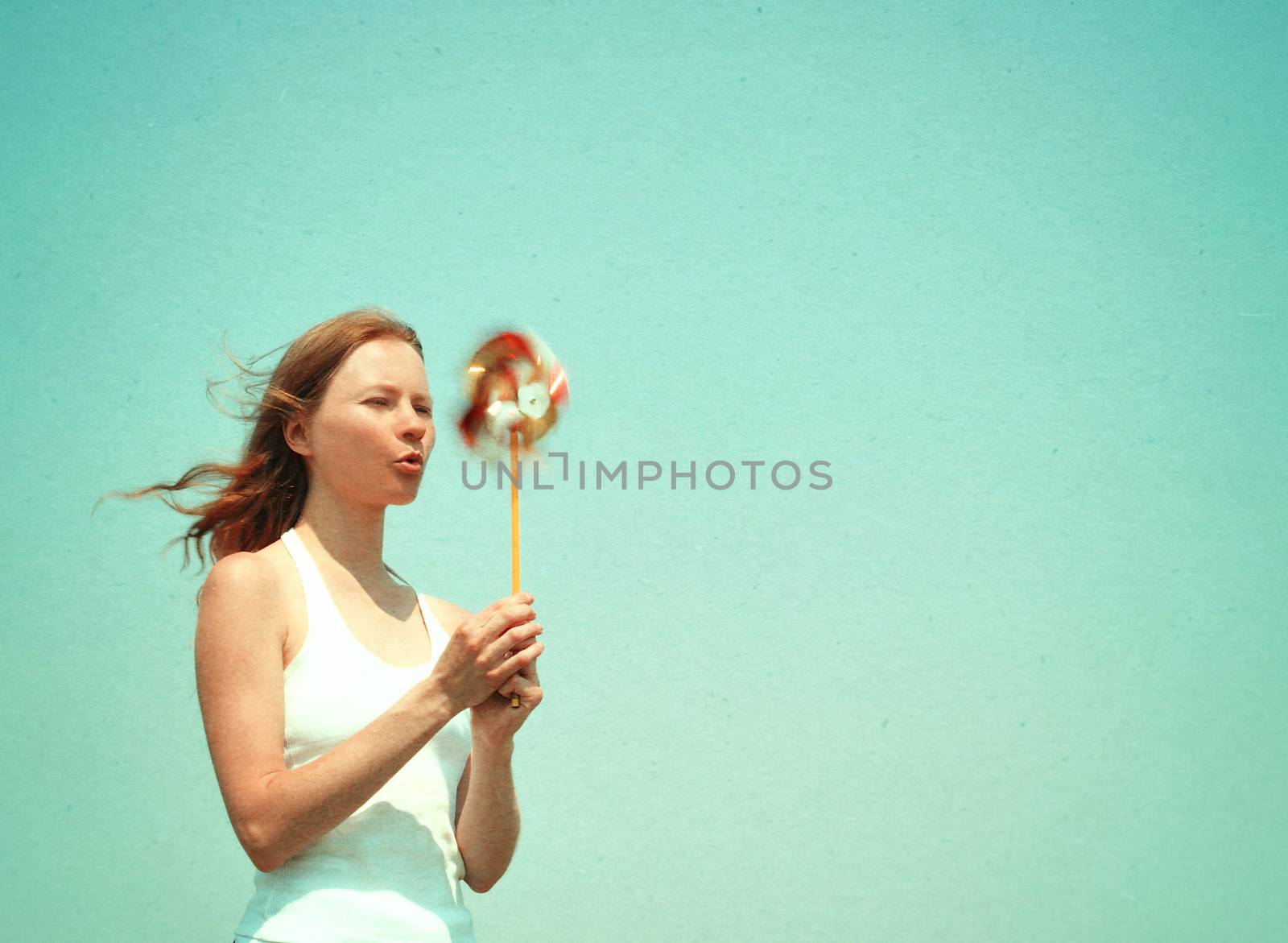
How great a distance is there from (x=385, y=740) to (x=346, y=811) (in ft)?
0.26

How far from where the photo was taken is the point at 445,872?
1.33 m

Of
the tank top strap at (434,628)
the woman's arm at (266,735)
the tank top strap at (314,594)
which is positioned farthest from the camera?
the tank top strap at (434,628)

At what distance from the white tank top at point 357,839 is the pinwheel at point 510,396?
28 centimetres

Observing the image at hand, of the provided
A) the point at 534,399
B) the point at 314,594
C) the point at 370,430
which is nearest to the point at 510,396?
the point at 534,399

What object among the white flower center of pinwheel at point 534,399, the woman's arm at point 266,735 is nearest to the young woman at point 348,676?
the woman's arm at point 266,735

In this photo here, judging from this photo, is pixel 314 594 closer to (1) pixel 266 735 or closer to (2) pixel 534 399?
(1) pixel 266 735

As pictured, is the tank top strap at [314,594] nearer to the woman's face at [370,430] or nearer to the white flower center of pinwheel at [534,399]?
the woman's face at [370,430]

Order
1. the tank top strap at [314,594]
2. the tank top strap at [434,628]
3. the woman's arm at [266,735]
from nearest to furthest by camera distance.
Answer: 1. the woman's arm at [266,735]
2. the tank top strap at [314,594]
3. the tank top strap at [434,628]

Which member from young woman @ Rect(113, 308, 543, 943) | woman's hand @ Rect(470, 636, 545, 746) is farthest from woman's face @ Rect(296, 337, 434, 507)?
woman's hand @ Rect(470, 636, 545, 746)

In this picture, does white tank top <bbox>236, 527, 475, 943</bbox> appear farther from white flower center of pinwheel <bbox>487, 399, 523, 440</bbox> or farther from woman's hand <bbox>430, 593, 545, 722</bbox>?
white flower center of pinwheel <bbox>487, 399, 523, 440</bbox>

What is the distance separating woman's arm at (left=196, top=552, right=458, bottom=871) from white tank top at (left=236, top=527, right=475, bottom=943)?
0.15 feet

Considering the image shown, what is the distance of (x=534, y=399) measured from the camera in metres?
1.52

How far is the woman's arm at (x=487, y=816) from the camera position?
1.38m

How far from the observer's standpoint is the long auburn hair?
4.69ft
